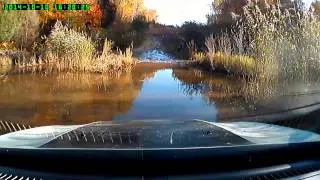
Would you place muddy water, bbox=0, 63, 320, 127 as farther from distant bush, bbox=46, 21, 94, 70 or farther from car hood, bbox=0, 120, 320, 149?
car hood, bbox=0, 120, 320, 149

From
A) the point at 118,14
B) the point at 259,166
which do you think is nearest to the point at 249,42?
the point at 118,14

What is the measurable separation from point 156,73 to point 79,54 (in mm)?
2074

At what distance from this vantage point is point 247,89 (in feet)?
28.6

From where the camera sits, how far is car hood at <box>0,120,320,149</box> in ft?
8.54

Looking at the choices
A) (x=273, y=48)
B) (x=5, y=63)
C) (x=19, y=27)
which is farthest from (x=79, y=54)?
(x=273, y=48)

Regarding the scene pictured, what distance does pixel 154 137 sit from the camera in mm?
2857

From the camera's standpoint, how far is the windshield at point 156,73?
317 centimetres

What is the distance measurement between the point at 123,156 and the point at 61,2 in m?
10.4

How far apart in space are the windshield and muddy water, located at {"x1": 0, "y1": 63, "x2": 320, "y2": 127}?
0.03m

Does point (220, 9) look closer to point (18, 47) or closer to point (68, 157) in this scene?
point (18, 47)

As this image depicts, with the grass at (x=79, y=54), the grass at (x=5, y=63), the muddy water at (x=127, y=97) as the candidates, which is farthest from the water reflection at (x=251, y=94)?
the grass at (x=5, y=63)

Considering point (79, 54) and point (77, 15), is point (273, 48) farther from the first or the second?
point (77, 15)
